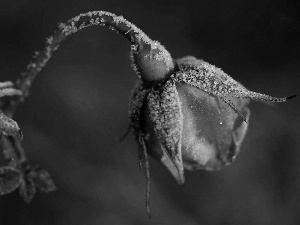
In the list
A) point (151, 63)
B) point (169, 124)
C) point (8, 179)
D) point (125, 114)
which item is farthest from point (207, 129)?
point (125, 114)

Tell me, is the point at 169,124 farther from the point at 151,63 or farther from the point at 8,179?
the point at 8,179

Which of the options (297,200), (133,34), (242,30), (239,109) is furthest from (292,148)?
(133,34)

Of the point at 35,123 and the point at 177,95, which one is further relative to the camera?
the point at 35,123

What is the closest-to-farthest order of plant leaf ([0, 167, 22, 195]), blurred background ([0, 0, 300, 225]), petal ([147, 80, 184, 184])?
petal ([147, 80, 184, 184]) < plant leaf ([0, 167, 22, 195]) < blurred background ([0, 0, 300, 225])

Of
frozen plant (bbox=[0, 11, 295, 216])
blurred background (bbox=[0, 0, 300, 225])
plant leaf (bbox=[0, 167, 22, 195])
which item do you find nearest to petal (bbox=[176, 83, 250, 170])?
frozen plant (bbox=[0, 11, 295, 216])

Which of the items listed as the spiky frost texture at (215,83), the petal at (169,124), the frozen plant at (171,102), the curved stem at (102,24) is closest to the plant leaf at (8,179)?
the frozen plant at (171,102)

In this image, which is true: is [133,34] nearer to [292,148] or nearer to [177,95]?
[177,95]

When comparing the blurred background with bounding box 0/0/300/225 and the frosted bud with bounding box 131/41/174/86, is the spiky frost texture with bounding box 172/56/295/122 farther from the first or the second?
the blurred background with bounding box 0/0/300/225
